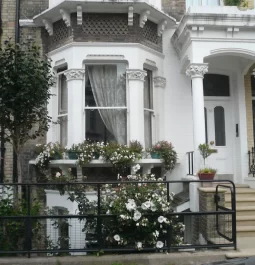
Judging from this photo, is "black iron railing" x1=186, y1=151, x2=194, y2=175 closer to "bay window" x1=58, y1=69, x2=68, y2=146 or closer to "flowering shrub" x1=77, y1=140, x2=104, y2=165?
"flowering shrub" x1=77, y1=140, x2=104, y2=165

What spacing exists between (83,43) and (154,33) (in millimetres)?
1913

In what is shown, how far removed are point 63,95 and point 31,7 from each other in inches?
96.4

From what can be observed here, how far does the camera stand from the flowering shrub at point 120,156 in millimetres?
8086

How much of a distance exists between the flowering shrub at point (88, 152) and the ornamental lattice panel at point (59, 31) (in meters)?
2.78

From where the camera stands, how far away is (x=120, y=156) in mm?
8086

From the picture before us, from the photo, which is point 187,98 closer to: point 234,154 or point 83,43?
point 234,154

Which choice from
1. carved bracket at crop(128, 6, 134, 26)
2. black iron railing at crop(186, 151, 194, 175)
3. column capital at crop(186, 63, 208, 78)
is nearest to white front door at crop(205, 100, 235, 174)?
black iron railing at crop(186, 151, 194, 175)

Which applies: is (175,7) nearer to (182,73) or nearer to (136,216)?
(182,73)

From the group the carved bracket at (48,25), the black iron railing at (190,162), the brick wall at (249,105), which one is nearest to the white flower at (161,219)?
the black iron railing at (190,162)

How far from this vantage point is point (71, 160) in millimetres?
8211

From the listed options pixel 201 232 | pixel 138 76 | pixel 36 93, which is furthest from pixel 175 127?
pixel 36 93

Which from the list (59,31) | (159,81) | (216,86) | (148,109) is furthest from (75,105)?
(216,86)

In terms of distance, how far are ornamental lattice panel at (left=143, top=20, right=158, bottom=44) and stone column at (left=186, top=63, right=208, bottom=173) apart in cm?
152

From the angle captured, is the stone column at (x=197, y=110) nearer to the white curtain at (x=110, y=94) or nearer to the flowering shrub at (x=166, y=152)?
the flowering shrub at (x=166, y=152)
